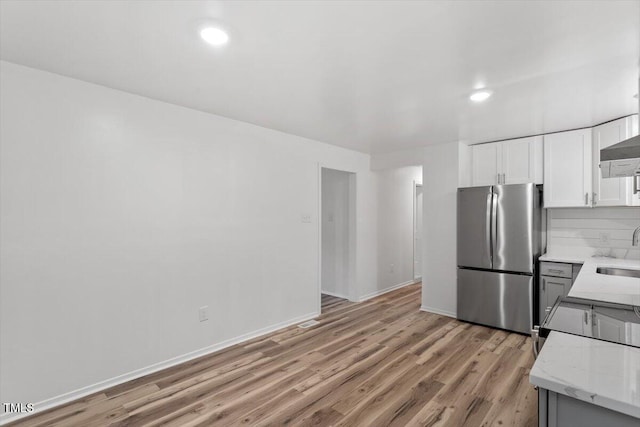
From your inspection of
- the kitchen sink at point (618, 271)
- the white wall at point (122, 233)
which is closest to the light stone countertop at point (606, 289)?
the kitchen sink at point (618, 271)

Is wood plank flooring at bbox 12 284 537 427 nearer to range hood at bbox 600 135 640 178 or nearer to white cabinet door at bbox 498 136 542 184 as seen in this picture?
range hood at bbox 600 135 640 178

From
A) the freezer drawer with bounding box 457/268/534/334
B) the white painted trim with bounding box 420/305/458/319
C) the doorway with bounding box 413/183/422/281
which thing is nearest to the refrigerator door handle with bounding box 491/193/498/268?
the freezer drawer with bounding box 457/268/534/334

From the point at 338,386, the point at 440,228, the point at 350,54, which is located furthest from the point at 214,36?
the point at 440,228

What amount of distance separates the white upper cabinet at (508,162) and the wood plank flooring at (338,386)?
192cm

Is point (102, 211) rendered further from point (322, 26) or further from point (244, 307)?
point (322, 26)

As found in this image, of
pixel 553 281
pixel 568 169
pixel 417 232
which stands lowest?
pixel 553 281

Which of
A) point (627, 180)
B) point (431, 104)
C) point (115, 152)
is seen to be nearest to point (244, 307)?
point (115, 152)

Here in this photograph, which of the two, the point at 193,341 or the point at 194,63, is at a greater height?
the point at 194,63

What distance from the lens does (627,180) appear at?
3215mm

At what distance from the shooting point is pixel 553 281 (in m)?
3.51

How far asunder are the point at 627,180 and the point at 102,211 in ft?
16.0

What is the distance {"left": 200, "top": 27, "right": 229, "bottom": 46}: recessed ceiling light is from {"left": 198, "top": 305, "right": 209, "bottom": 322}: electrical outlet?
2349 mm

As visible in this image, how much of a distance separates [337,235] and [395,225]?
1.19 metres

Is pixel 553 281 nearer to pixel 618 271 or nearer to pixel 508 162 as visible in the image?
pixel 618 271
